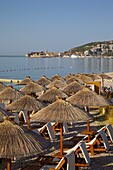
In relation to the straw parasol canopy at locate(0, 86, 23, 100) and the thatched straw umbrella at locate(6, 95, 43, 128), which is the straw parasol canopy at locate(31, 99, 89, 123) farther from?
the straw parasol canopy at locate(0, 86, 23, 100)

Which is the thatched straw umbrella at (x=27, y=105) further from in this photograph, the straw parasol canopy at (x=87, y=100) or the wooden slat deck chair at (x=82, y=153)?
the wooden slat deck chair at (x=82, y=153)

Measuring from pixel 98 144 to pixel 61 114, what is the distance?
1.19 metres

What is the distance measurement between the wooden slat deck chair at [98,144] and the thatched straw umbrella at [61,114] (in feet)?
1.91

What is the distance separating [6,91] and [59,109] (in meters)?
4.69

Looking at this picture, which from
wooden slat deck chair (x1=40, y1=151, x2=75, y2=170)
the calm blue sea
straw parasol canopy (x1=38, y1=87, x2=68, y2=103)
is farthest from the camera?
the calm blue sea

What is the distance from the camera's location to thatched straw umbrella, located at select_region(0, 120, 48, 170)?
174 inches

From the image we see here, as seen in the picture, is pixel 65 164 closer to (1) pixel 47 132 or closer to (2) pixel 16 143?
(2) pixel 16 143

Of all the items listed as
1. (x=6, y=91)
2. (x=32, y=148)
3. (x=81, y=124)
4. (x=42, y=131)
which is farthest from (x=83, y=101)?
(x=32, y=148)


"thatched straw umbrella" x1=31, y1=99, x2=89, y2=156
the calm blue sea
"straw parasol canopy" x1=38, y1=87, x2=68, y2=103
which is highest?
"thatched straw umbrella" x1=31, y1=99, x2=89, y2=156

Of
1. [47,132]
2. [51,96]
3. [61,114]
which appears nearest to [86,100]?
[47,132]

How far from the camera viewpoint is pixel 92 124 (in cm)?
1112

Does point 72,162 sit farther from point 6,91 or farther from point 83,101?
point 6,91

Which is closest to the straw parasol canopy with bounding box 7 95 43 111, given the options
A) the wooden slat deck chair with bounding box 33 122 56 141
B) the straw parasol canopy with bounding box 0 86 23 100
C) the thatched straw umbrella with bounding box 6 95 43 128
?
the thatched straw umbrella with bounding box 6 95 43 128

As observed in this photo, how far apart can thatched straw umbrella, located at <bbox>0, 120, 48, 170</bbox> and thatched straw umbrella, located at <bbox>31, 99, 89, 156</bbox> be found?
216 centimetres
